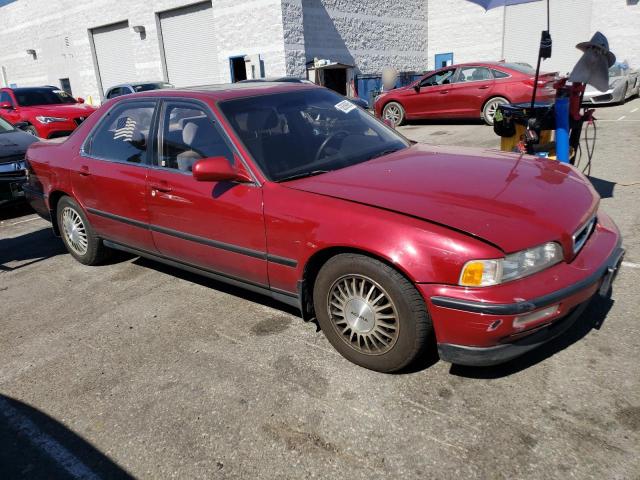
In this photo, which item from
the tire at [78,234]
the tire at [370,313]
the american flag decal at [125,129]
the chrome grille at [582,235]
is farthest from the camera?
the tire at [78,234]

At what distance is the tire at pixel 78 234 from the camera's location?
4.58 m

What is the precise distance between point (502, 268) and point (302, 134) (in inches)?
66.9

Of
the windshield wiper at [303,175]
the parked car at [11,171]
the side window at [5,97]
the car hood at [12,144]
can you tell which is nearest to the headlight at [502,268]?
the windshield wiper at [303,175]

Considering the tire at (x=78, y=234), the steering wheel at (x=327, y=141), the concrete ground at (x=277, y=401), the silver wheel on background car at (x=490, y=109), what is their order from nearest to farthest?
1. the concrete ground at (x=277, y=401)
2. the steering wheel at (x=327, y=141)
3. the tire at (x=78, y=234)
4. the silver wheel on background car at (x=490, y=109)

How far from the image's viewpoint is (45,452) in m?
2.38

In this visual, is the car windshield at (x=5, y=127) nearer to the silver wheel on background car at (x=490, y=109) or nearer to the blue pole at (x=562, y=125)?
the blue pole at (x=562, y=125)

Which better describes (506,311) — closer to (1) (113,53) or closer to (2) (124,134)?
(2) (124,134)

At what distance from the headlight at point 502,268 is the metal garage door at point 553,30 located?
23.9 metres

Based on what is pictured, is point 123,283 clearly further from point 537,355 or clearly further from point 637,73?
point 637,73

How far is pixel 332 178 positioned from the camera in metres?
3.02

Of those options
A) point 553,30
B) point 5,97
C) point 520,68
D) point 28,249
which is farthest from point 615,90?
point 5,97

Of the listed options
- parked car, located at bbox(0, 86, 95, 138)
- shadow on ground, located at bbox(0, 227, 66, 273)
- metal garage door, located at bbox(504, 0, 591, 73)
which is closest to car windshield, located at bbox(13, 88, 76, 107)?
parked car, located at bbox(0, 86, 95, 138)

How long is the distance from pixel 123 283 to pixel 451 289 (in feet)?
10.1

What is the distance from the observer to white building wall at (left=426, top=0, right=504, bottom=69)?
25344 mm
